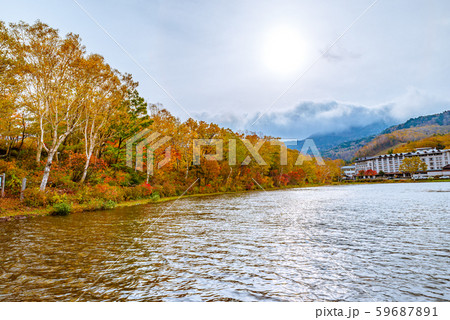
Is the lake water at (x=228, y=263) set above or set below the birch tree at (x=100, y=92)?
below

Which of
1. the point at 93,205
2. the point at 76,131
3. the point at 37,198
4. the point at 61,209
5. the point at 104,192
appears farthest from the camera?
the point at 76,131

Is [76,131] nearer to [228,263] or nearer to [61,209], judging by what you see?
[61,209]

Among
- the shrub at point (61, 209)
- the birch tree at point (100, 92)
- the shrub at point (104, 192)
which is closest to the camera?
the shrub at point (61, 209)

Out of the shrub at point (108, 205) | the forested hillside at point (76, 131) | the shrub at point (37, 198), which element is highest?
the forested hillside at point (76, 131)

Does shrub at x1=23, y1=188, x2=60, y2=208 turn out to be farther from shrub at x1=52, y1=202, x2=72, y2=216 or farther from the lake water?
the lake water

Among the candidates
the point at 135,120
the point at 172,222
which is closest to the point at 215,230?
the point at 172,222

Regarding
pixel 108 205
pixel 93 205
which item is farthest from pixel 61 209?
pixel 108 205

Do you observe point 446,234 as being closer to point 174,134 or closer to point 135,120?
point 135,120

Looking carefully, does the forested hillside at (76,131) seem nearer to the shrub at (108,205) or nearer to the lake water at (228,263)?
the shrub at (108,205)

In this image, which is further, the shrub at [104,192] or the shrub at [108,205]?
the shrub at [104,192]

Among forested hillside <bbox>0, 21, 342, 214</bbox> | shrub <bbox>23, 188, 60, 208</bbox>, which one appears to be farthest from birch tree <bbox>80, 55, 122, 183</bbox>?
shrub <bbox>23, 188, 60, 208</bbox>

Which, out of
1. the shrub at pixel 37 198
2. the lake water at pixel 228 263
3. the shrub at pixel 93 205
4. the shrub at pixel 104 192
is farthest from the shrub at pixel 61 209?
the lake water at pixel 228 263

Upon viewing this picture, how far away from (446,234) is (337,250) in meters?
6.49

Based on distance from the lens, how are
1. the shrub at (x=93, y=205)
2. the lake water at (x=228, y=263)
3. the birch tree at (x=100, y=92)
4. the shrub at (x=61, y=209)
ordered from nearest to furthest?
the lake water at (x=228, y=263)
the shrub at (x=61, y=209)
the shrub at (x=93, y=205)
the birch tree at (x=100, y=92)
